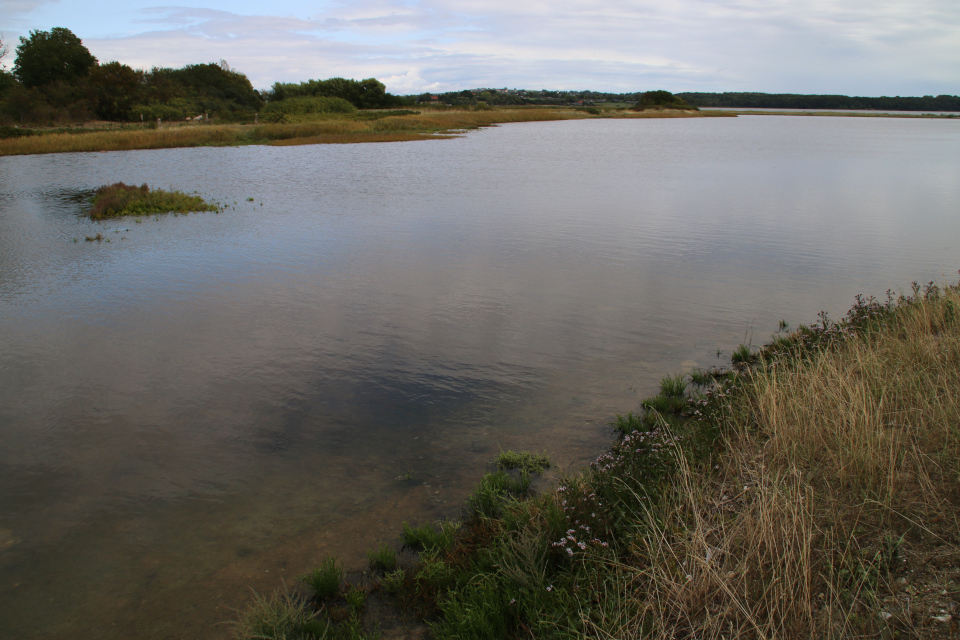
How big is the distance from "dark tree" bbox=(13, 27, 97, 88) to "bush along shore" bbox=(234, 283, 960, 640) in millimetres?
75447

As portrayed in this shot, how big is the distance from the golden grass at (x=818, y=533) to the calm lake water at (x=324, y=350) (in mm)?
1754

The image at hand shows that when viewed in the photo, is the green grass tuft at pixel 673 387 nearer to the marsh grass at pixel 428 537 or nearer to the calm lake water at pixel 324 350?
the calm lake water at pixel 324 350

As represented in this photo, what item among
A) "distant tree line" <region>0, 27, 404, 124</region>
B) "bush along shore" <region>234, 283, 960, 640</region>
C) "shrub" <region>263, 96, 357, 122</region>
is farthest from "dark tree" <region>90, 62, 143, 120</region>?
"bush along shore" <region>234, 283, 960, 640</region>

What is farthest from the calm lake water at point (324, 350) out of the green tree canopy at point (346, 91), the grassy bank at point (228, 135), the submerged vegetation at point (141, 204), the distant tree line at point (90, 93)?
the green tree canopy at point (346, 91)

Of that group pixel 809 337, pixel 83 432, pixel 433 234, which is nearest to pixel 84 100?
pixel 433 234

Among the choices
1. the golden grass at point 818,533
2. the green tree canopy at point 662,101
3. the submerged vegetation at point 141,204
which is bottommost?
the golden grass at point 818,533

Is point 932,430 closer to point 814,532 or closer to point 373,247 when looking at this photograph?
point 814,532

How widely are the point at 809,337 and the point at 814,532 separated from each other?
448 cm

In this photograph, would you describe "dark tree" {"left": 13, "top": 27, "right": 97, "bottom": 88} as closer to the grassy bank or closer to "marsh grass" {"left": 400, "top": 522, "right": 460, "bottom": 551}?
the grassy bank

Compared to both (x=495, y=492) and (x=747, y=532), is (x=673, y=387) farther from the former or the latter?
(x=747, y=532)

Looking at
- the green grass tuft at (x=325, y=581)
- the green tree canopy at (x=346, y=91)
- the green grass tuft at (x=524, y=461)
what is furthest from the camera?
the green tree canopy at (x=346, y=91)

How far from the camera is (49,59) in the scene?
60094mm

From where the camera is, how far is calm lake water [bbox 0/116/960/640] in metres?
4.38

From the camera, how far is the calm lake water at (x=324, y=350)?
14.4 feet
